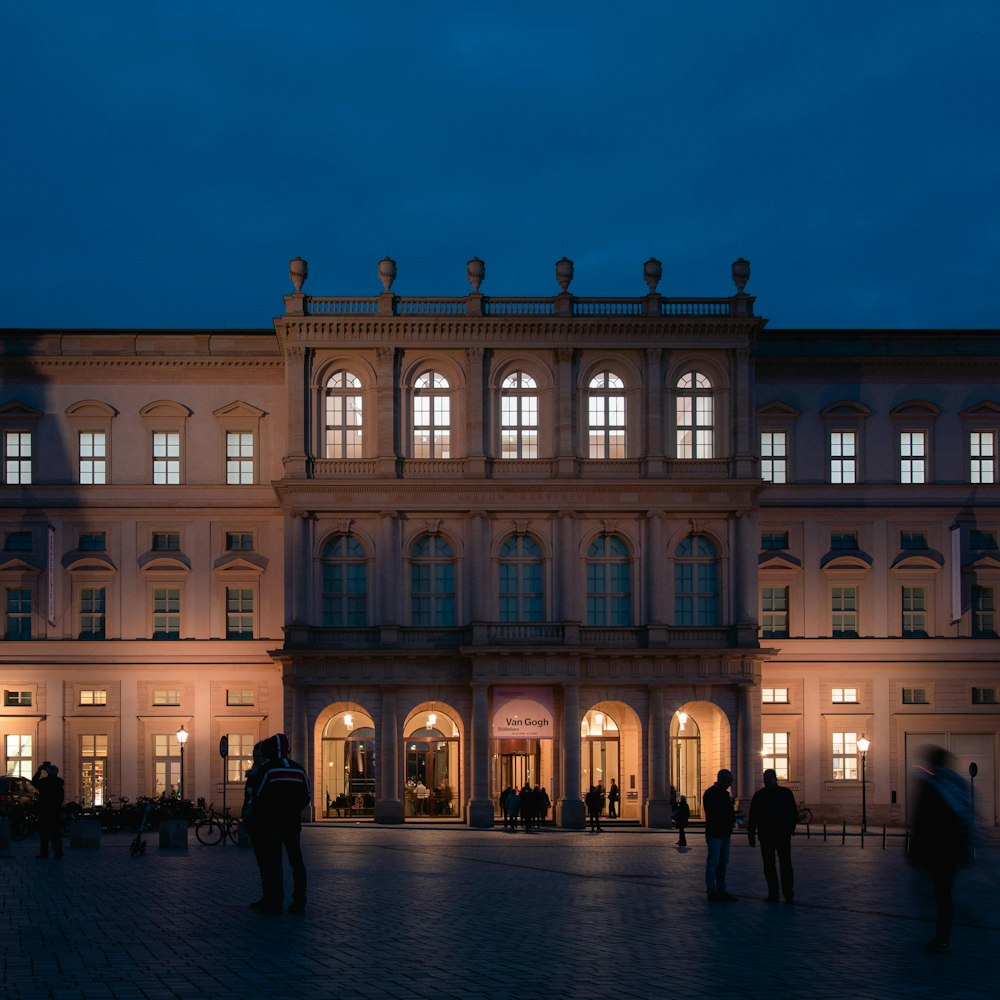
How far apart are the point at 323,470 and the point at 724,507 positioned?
51.0 feet

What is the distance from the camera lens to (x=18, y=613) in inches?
2630

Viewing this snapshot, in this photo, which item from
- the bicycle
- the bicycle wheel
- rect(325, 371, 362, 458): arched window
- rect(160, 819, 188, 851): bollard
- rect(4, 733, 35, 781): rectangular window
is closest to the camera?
rect(160, 819, 188, 851): bollard

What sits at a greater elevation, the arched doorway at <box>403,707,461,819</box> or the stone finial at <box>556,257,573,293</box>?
the stone finial at <box>556,257,573,293</box>

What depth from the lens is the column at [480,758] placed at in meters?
61.9

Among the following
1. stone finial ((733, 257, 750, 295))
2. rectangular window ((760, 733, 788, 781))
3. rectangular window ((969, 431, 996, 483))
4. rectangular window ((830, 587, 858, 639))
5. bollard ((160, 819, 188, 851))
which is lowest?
bollard ((160, 819, 188, 851))

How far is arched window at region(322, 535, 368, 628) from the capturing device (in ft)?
211

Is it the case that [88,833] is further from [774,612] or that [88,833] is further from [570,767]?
[774,612]

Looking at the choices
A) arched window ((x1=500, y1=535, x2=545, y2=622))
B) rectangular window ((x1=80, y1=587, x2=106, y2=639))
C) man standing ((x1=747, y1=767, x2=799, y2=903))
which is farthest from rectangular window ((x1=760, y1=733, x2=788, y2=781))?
man standing ((x1=747, y1=767, x2=799, y2=903))

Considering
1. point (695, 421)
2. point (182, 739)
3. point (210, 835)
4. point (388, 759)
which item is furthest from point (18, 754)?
point (695, 421)

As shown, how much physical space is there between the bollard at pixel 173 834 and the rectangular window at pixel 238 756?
25.0 m

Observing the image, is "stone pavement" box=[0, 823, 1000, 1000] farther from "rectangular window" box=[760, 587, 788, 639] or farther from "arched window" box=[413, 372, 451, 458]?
"rectangular window" box=[760, 587, 788, 639]

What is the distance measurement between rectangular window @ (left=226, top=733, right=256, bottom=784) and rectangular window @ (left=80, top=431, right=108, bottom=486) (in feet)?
38.4

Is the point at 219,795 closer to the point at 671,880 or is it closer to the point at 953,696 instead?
the point at 953,696

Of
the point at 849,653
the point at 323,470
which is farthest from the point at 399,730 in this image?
the point at 849,653
